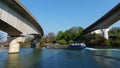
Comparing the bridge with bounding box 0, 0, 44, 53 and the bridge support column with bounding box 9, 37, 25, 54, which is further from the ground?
the bridge with bounding box 0, 0, 44, 53

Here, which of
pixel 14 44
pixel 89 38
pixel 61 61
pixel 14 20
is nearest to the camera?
pixel 61 61

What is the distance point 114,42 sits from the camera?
268ft

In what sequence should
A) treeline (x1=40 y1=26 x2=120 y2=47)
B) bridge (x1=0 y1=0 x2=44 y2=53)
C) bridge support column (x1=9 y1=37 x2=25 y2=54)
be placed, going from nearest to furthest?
bridge (x1=0 y1=0 x2=44 y2=53) → bridge support column (x1=9 y1=37 x2=25 y2=54) → treeline (x1=40 y1=26 x2=120 y2=47)

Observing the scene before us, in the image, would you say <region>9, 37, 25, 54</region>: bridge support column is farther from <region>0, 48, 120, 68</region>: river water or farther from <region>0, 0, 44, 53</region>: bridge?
<region>0, 48, 120, 68</region>: river water

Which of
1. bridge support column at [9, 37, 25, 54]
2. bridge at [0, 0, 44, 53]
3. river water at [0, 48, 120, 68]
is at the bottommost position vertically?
river water at [0, 48, 120, 68]

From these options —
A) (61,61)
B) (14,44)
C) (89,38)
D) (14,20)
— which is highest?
(14,20)

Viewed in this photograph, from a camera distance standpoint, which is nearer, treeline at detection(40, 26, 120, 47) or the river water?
the river water

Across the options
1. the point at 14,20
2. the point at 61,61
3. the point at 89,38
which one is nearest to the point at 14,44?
the point at 14,20

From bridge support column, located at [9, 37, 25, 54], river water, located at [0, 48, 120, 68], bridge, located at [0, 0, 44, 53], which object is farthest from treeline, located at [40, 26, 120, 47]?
bridge, located at [0, 0, 44, 53]

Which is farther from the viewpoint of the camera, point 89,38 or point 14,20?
point 89,38

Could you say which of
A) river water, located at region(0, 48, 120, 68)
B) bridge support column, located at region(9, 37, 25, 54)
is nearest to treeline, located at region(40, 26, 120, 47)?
river water, located at region(0, 48, 120, 68)

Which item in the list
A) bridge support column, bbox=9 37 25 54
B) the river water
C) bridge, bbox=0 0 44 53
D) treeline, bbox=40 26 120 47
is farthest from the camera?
treeline, bbox=40 26 120 47

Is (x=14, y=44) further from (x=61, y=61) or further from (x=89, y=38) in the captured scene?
(x=89, y=38)

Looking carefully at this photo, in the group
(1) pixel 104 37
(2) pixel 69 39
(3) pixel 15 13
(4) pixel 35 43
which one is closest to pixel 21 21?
(3) pixel 15 13
